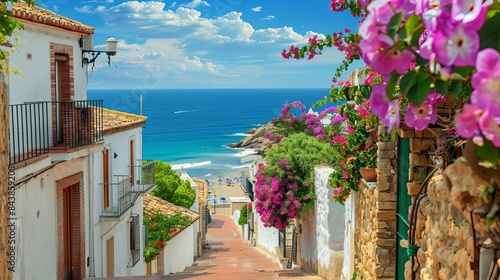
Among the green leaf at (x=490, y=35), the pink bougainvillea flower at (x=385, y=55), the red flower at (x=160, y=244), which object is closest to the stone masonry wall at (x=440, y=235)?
the green leaf at (x=490, y=35)

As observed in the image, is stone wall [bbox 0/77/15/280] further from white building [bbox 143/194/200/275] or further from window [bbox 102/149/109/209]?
white building [bbox 143/194/200/275]

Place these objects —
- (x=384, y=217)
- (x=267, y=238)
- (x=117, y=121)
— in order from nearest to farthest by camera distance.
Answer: (x=384, y=217) < (x=117, y=121) < (x=267, y=238)

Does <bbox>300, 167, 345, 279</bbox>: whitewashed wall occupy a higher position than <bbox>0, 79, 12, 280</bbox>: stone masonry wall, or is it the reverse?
<bbox>0, 79, 12, 280</bbox>: stone masonry wall

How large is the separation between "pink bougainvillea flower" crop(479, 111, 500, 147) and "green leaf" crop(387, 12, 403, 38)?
0.38 metres

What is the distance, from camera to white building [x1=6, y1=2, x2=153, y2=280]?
1136cm

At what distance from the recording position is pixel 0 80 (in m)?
6.87

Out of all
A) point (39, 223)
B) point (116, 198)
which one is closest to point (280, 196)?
point (116, 198)

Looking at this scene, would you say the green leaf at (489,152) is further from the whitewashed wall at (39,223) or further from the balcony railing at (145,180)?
the balcony railing at (145,180)

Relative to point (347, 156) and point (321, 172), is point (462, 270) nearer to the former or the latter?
point (347, 156)

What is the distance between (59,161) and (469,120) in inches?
445

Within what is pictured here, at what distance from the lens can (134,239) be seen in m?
19.1

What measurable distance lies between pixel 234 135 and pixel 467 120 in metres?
120

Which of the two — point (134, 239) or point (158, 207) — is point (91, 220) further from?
point (158, 207)

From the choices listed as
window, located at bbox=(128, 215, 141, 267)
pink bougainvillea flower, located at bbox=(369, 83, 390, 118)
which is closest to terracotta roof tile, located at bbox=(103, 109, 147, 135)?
window, located at bbox=(128, 215, 141, 267)
